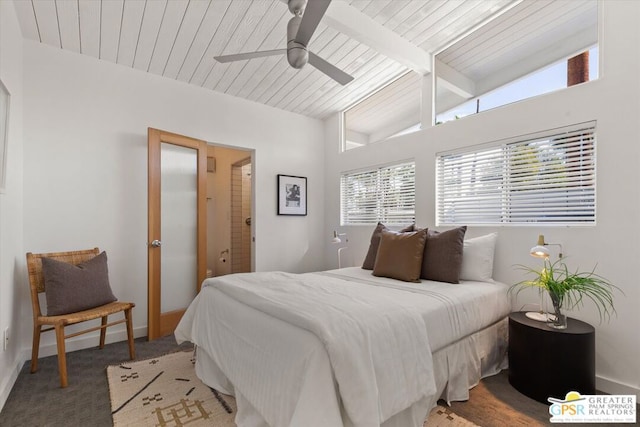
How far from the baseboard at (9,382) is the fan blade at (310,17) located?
2.89 m

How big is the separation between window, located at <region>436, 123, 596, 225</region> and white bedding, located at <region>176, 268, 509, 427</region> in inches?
32.9

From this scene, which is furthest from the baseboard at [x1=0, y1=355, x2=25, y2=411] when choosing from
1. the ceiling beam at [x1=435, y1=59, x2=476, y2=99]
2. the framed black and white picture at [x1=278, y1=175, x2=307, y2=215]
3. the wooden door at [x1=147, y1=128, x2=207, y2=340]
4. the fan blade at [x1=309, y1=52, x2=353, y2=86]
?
the ceiling beam at [x1=435, y1=59, x2=476, y2=99]

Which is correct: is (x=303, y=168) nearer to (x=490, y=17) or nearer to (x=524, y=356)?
(x=490, y=17)

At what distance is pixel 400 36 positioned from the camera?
9.59 ft

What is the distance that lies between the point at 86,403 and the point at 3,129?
73.5 inches

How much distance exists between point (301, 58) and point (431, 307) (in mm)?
1775

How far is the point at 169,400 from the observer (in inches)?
75.5

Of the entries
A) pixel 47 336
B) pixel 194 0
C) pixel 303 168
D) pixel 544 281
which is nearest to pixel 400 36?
pixel 194 0

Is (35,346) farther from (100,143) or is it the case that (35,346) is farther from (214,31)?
(214,31)

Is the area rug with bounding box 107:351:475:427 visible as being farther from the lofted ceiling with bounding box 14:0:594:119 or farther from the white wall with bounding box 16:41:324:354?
the lofted ceiling with bounding box 14:0:594:119

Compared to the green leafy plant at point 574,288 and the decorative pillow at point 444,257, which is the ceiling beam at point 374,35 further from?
the green leafy plant at point 574,288

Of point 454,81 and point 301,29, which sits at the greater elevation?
point 454,81

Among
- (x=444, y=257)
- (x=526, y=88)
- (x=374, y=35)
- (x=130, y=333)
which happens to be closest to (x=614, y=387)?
(x=444, y=257)

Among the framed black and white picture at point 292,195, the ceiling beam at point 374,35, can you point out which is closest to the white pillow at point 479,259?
the ceiling beam at point 374,35
